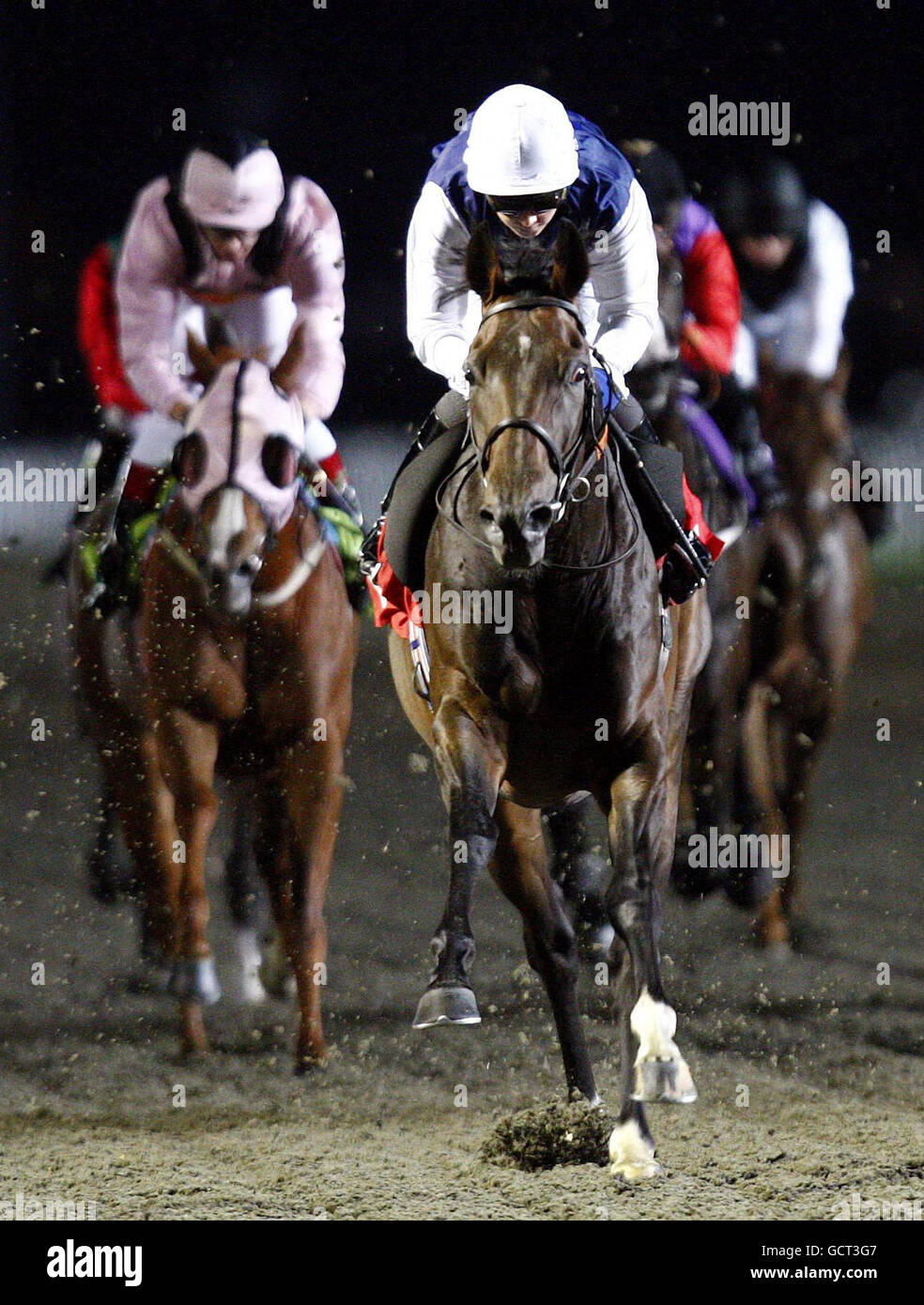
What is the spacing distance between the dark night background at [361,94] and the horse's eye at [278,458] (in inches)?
7.2

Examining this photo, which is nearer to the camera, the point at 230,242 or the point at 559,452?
the point at 559,452

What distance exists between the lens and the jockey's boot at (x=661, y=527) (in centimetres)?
339

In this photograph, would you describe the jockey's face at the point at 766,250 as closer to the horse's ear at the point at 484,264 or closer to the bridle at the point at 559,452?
the bridle at the point at 559,452

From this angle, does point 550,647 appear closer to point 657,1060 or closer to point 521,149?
point 657,1060

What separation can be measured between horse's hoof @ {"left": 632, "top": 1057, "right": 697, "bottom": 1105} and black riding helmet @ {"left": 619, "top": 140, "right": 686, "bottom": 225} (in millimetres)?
2035

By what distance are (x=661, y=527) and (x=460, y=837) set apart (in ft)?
2.42

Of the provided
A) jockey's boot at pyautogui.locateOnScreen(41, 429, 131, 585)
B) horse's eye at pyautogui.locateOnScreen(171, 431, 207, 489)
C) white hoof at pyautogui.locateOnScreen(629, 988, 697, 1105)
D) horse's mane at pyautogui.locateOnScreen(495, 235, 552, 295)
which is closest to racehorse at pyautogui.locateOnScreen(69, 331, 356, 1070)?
horse's eye at pyautogui.locateOnScreen(171, 431, 207, 489)

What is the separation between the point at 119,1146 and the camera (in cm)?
402

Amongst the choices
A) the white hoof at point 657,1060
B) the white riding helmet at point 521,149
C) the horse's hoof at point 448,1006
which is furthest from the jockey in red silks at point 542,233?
the horse's hoof at point 448,1006

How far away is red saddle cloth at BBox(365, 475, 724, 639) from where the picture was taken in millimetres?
3543

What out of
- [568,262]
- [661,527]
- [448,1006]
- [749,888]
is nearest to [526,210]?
[568,262]

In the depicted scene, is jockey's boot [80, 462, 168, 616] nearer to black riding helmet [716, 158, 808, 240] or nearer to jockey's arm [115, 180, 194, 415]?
jockey's arm [115, 180, 194, 415]

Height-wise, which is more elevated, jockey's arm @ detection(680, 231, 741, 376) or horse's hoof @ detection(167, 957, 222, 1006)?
jockey's arm @ detection(680, 231, 741, 376)

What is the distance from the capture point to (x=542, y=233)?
340cm
